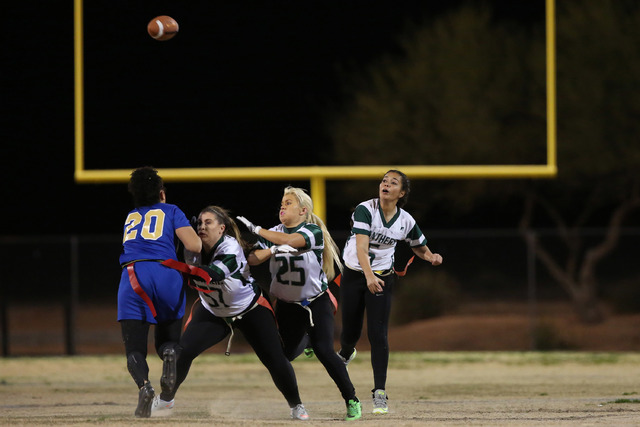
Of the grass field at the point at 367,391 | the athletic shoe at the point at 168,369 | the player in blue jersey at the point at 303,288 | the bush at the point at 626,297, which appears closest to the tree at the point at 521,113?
the bush at the point at 626,297

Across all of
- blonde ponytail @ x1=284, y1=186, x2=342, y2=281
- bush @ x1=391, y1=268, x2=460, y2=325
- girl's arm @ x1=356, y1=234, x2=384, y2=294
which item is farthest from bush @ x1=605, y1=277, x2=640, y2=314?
blonde ponytail @ x1=284, y1=186, x2=342, y2=281

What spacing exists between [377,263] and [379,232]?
0.26 meters

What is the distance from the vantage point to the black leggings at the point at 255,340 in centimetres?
698

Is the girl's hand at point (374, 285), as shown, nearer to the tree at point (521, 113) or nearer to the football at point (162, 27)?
the football at point (162, 27)

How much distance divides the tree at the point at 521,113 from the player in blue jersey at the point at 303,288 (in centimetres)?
463

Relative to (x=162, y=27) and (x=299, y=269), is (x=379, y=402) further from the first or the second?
(x=162, y=27)

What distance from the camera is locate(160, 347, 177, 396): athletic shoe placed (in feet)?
22.3

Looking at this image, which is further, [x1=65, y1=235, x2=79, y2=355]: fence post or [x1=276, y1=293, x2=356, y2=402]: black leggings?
[x1=65, y1=235, x2=79, y2=355]: fence post

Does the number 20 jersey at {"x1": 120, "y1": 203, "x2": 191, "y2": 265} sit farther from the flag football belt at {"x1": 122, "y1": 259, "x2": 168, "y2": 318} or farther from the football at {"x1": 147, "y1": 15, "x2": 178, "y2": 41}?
the football at {"x1": 147, "y1": 15, "x2": 178, "y2": 41}

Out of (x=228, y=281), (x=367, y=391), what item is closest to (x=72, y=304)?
(x=367, y=391)

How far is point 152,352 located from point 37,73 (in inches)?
186

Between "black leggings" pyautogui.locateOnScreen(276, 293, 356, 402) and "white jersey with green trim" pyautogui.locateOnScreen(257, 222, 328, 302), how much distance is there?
0.34ft

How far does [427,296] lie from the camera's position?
53.1 feet

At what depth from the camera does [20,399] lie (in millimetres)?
9188
